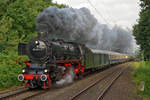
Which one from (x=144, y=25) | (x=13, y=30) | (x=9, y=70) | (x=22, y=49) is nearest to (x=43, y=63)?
(x=22, y=49)

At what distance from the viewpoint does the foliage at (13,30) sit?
40.0 feet

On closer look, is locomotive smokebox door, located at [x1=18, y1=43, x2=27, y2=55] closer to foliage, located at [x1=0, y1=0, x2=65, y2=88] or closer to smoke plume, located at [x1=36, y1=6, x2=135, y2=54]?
foliage, located at [x1=0, y1=0, x2=65, y2=88]

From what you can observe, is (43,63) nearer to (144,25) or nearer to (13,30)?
(144,25)

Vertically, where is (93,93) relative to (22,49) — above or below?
below

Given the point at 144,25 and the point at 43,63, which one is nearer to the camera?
the point at 43,63

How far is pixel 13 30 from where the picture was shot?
20.7 meters

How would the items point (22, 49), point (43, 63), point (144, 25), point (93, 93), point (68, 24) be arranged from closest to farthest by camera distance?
point (93, 93), point (43, 63), point (22, 49), point (144, 25), point (68, 24)

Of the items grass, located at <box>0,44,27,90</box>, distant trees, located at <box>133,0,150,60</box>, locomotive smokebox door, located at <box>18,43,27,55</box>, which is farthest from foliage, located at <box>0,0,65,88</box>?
distant trees, located at <box>133,0,150,60</box>

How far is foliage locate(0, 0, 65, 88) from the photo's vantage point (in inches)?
480

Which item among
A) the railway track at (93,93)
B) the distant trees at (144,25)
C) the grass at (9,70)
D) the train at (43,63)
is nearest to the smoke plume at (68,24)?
the train at (43,63)

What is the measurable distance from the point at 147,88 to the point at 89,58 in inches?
304

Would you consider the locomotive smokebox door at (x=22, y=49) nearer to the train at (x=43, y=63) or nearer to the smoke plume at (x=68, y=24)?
the train at (x=43, y=63)

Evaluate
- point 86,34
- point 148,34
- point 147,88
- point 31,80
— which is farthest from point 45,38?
point 86,34

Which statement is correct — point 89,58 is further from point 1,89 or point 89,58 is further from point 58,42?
point 1,89
